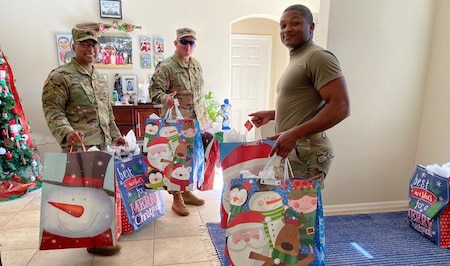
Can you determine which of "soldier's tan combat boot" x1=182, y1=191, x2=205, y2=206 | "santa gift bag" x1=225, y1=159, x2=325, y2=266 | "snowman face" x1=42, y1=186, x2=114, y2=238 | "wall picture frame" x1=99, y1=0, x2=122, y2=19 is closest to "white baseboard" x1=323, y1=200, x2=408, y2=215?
"soldier's tan combat boot" x1=182, y1=191, x2=205, y2=206

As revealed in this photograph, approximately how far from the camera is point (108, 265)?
1838 mm

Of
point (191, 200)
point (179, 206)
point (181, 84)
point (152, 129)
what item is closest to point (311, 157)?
point (152, 129)

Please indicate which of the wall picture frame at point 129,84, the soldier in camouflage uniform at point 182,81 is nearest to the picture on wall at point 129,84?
the wall picture frame at point 129,84

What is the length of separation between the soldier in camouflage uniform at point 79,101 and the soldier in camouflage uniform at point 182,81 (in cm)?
53

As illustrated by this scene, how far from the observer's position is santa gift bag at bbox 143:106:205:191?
189 centimetres

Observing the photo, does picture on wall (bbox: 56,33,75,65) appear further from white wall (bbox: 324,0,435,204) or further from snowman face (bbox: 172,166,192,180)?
white wall (bbox: 324,0,435,204)

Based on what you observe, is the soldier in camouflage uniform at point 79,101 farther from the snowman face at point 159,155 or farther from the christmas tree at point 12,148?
the christmas tree at point 12,148

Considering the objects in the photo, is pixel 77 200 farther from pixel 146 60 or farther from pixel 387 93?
pixel 146 60

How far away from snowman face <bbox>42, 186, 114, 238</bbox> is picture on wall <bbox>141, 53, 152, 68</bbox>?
2821 millimetres

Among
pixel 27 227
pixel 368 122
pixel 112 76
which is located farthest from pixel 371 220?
pixel 112 76

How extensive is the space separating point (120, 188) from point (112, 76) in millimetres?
2443

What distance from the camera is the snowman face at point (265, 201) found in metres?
1.09

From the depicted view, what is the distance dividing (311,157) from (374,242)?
1.31 m

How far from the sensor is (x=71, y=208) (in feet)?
5.10
